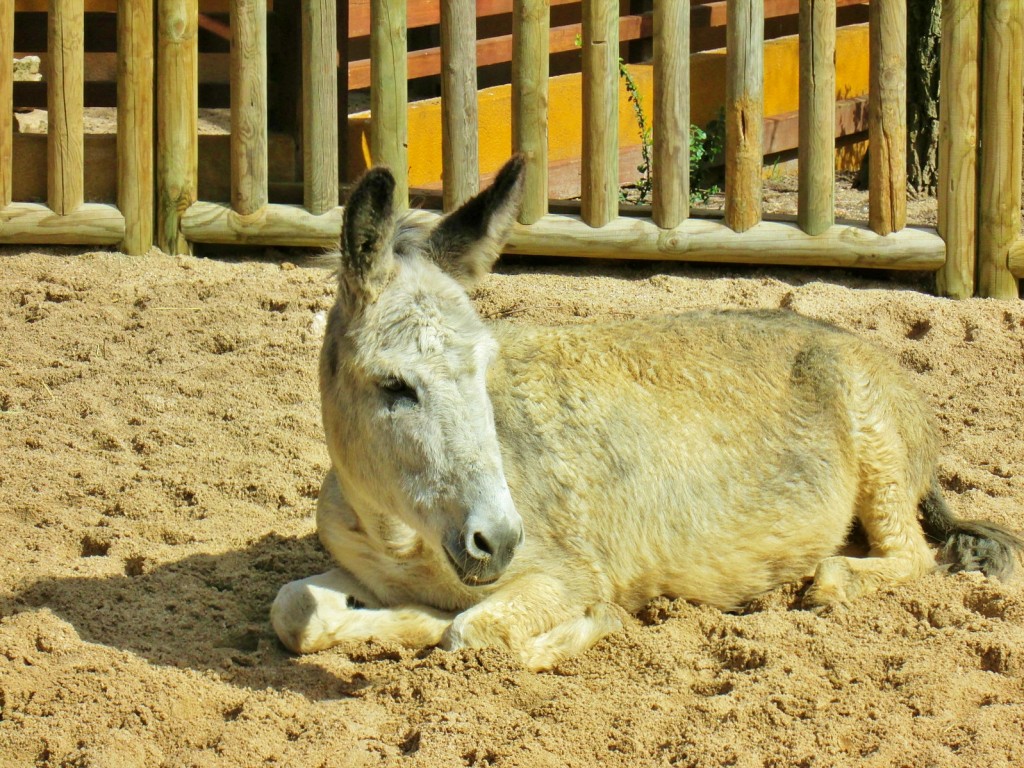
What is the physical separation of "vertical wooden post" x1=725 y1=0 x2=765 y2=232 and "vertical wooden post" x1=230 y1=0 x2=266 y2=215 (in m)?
2.56

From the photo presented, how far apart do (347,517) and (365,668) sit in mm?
608

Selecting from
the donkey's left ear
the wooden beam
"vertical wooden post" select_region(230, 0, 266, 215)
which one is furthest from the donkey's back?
"vertical wooden post" select_region(230, 0, 266, 215)

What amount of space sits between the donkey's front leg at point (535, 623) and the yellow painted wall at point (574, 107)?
4.92 meters

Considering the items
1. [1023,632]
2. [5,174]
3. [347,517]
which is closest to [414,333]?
[347,517]

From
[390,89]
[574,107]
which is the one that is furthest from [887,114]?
[574,107]

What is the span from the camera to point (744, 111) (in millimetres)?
7520

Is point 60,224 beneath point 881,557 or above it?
above

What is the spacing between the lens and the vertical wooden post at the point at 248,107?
753cm

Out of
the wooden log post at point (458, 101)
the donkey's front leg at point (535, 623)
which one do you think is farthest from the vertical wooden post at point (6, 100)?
the donkey's front leg at point (535, 623)

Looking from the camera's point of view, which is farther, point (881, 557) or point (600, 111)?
point (600, 111)

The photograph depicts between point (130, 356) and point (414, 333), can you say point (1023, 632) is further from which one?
point (130, 356)

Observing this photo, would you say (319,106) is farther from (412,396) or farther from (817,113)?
(412,396)

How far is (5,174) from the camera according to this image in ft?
25.2

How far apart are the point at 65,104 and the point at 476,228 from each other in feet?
14.3
